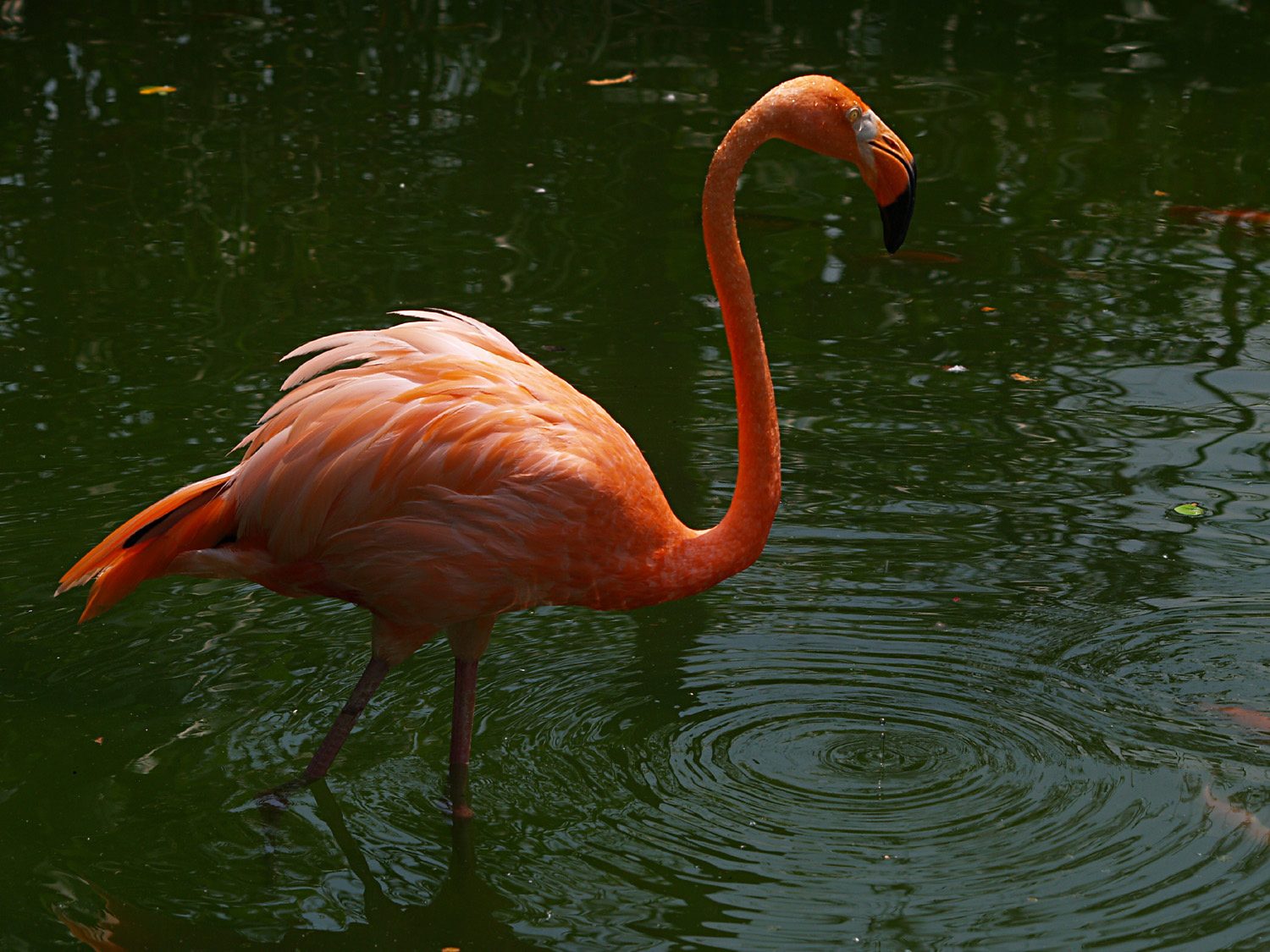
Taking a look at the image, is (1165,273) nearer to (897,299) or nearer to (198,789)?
(897,299)

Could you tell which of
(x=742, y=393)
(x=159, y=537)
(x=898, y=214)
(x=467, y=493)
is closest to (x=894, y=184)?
(x=898, y=214)

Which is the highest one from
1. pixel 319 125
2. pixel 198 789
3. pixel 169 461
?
pixel 319 125

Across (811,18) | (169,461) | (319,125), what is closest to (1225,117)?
(811,18)

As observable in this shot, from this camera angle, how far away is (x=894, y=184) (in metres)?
3.11

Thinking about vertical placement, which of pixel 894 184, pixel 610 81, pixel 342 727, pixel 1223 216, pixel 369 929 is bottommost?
pixel 369 929

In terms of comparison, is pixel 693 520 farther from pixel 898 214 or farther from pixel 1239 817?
pixel 1239 817

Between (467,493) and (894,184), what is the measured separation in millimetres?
1178

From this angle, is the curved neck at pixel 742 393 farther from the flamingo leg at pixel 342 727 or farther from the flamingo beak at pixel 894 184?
the flamingo leg at pixel 342 727

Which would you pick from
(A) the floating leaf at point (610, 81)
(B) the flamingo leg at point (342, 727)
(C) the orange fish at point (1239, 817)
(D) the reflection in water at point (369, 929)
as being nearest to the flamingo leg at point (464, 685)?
(B) the flamingo leg at point (342, 727)

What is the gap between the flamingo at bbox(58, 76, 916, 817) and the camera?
308 cm

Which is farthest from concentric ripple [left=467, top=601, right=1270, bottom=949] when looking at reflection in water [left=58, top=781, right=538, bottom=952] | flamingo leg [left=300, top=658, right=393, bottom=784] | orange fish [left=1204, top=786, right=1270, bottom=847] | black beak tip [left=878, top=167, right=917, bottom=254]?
black beak tip [left=878, top=167, right=917, bottom=254]

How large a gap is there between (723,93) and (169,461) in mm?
5399

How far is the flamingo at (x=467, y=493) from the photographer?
10.1 feet

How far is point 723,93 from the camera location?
9.12 m
